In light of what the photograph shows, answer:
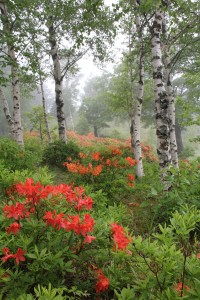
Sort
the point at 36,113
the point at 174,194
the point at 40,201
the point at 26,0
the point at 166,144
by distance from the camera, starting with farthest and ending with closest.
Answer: the point at 36,113 < the point at 26,0 < the point at 166,144 < the point at 174,194 < the point at 40,201

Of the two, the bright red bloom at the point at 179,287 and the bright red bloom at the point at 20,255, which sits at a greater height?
the bright red bloom at the point at 20,255

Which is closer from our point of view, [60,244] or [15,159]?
[60,244]

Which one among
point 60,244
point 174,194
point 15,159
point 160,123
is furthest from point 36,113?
point 60,244

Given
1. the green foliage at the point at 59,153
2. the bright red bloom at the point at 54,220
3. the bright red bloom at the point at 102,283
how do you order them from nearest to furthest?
the bright red bloom at the point at 102,283
the bright red bloom at the point at 54,220
the green foliage at the point at 59,153

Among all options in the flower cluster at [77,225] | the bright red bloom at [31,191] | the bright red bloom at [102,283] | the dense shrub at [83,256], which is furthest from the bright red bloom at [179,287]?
the bright red bloom at [31,191]

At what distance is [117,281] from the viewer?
2223mm

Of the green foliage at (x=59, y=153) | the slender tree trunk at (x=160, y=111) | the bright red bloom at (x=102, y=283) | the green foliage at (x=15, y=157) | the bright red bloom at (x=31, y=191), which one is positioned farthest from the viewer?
the green foliage at (x=59, y=153)

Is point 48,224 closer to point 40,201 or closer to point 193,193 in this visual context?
point 40,201

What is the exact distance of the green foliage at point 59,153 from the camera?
11.2m

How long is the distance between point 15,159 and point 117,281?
211 inches

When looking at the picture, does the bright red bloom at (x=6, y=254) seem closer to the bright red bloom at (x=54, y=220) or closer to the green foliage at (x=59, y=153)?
the bright red bloom at (x=54, y=220)

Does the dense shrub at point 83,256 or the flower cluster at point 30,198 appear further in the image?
the flower cluster at point 30,198

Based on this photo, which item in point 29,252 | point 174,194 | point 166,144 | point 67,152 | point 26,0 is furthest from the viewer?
point 67,152

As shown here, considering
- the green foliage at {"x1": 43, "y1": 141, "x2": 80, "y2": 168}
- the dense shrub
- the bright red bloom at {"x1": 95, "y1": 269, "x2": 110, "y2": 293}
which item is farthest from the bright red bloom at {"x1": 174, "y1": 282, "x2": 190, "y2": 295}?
the green foliage at {"x1": 43, "y1": 141, "x2": 80, "y2": 168}
